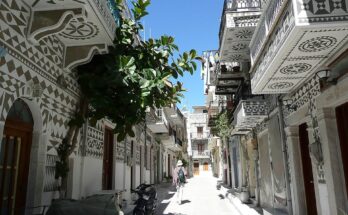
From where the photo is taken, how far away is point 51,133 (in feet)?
18.4

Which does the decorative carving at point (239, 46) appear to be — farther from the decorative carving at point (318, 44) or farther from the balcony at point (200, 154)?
the balcony at point (200, 154)

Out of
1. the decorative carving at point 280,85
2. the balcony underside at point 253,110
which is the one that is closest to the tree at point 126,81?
the decorative carving at point 280,85

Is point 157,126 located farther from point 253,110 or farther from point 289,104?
point 289,104

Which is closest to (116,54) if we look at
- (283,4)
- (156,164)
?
(283,4)

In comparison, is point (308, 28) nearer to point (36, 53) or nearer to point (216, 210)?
point (36, 53)

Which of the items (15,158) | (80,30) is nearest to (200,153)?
(80,30)

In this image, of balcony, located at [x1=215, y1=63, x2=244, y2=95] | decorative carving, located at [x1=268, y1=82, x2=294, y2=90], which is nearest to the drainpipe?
decorative carving, located at [x1=268, y1=82, x2=294, y2=90]

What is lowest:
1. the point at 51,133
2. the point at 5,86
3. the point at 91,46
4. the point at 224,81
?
the point at 51,133

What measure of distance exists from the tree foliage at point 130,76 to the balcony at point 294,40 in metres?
1.62

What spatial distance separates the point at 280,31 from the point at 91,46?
3.41 m

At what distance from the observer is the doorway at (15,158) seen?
467cm

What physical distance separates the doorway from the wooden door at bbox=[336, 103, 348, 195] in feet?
18.2

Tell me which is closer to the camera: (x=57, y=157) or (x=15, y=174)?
(x=15, y=174)

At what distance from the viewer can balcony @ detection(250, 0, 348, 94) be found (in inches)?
176
